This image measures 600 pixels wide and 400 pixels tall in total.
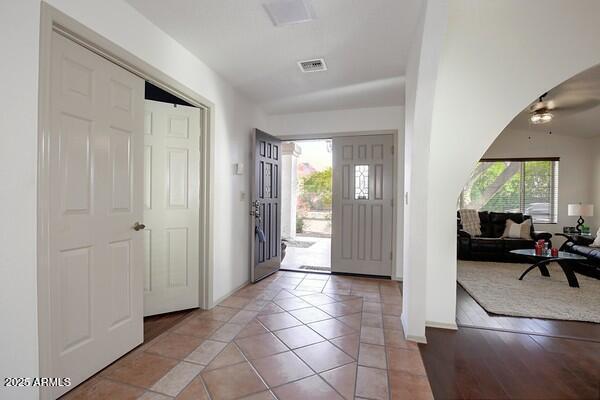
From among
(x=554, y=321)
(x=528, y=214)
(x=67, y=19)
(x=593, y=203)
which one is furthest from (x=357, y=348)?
(x=593, y=203)

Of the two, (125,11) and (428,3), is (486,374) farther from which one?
(125,11)

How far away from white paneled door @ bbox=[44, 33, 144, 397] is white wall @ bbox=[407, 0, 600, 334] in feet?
7.35

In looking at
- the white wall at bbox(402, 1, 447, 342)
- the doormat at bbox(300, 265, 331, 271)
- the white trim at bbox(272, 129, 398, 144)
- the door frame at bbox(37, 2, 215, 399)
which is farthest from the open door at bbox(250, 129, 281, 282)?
the white wall at bbox(402, 1, 447, 342)

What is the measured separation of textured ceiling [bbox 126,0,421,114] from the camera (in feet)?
6.93

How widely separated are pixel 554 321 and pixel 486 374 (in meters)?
1.52

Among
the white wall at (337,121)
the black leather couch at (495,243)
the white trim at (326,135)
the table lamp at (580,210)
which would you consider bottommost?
the black leather couch at (495,243)

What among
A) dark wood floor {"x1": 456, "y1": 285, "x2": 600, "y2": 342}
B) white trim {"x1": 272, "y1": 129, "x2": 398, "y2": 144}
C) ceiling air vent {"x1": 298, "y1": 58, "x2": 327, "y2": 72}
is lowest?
dark wood floor {"x1": 456, "y1": 285, "x2": 600, "y2": 342}

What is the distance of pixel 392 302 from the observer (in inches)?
131

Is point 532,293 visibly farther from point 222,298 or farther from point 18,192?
point 18,192

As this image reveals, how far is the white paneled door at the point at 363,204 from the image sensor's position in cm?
435

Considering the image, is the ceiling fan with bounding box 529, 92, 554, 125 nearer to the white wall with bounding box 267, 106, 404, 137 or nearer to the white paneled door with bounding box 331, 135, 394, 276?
the white wall with bounding box 267, 106, 404, 137

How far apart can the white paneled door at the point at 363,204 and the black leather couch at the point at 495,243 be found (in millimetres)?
2403

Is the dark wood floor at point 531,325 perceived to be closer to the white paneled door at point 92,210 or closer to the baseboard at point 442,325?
the baseboard at point 442,325

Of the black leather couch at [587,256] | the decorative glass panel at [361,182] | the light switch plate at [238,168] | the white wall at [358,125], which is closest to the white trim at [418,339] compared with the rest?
the white wall at [358,125]
